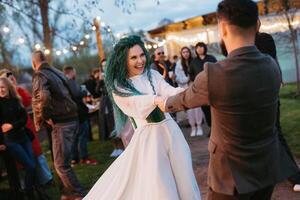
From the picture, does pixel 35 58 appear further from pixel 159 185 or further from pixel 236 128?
pixel 236 128

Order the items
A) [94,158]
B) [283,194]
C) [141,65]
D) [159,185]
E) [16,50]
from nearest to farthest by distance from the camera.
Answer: [159,185], [141,65], [283,194], [94,158], [16,50]

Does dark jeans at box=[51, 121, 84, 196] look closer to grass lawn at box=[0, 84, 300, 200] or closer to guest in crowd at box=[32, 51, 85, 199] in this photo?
guest in crowd at box=[32, 51, 85, 199]

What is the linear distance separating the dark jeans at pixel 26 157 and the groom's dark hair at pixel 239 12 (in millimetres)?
4530

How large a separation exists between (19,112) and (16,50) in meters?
27.2

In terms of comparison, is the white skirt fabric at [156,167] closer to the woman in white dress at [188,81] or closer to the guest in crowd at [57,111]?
the guest in crowd at [57,111]

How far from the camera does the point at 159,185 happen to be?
433 centimetres

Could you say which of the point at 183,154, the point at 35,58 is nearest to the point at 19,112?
the point at 35,58

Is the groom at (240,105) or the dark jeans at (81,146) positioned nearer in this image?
the groom at (240,105)

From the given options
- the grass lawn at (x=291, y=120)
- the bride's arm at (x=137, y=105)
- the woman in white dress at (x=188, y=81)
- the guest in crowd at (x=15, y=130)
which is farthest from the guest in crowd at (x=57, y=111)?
the woman in white dress at (x=188, y=81)

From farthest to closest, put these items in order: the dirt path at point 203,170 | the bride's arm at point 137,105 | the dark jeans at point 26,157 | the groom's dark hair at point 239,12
Answer: the dark jeans at point 26,157, the dirt path at point 203,170, the bride's arm at point 137,105, the groom's dark hair at point 239,12

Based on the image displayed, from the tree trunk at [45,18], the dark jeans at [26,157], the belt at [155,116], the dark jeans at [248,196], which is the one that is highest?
the tree trunk at [45,18]

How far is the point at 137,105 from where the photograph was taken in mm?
4363

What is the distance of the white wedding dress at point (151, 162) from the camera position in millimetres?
4359

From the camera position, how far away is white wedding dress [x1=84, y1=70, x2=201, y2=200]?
436 cm
